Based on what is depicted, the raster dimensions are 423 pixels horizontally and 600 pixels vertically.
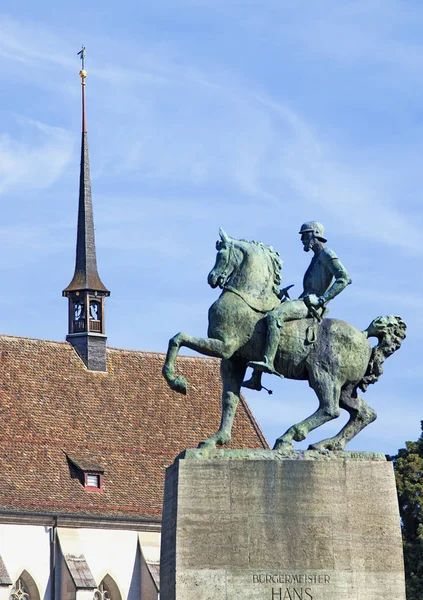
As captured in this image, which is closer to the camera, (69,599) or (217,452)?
(217,452)

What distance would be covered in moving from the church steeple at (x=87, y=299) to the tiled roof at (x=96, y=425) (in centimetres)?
48

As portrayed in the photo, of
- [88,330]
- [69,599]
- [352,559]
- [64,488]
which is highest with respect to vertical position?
[88,330]

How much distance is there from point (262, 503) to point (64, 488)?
39.0 metres

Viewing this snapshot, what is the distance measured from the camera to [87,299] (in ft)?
210

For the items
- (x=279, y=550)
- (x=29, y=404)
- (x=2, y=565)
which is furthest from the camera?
(x=29, y=404)

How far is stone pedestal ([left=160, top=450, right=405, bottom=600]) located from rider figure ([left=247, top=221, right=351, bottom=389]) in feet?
3.73

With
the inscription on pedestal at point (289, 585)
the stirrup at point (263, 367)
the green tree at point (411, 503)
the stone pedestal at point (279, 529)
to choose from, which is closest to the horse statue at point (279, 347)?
the stirrup at point (263, 367)

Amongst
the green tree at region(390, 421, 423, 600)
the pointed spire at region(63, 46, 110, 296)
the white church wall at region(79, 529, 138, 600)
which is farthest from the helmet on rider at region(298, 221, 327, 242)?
the pointed spire at region(63, 46, 110, 296)

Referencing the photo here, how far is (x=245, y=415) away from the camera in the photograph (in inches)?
2445

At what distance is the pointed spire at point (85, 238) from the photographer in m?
64.7

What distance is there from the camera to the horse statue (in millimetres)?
20047

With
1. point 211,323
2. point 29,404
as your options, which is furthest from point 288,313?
point 29,404

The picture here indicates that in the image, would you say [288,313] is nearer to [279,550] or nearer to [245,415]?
[279,550]

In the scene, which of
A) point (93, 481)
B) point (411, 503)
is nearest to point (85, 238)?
point (93, 481)
